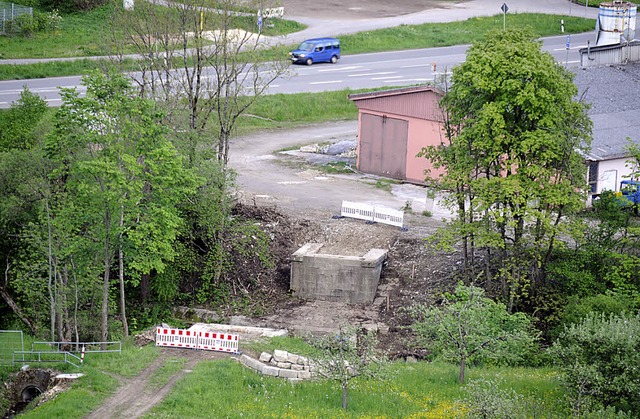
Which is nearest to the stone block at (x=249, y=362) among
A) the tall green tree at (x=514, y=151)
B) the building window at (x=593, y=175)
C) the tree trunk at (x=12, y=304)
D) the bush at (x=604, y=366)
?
the bush at (x=604, y=366)

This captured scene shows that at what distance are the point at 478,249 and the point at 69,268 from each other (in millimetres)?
15936

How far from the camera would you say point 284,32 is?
70.2 metres

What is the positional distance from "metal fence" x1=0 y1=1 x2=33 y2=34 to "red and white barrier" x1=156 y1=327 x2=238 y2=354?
133 ft

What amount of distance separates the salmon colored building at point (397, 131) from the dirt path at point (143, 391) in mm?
18981

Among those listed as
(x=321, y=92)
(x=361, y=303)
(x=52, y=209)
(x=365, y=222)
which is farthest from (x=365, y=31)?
(x=52, y=209)

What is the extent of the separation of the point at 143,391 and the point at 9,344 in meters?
7.16

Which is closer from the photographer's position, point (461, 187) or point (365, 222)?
point (461, 187)

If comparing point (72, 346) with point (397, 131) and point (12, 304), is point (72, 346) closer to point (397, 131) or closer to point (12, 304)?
point (12, 304)

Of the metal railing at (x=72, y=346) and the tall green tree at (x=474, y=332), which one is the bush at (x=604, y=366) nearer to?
the tall green tree at (x=474, y=332)

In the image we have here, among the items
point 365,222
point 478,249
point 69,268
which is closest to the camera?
point 69,268

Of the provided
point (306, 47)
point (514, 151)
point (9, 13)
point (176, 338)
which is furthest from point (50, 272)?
point (9, 13)

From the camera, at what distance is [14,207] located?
35.0m

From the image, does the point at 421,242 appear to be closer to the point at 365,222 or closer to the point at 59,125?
the point at 365,222

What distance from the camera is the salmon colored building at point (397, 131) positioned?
1809 inches
